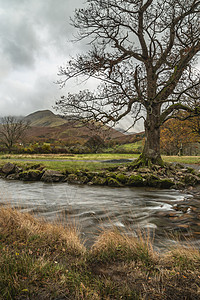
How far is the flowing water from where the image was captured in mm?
5817

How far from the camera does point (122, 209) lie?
811cm

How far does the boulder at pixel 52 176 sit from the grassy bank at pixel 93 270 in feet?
33.0

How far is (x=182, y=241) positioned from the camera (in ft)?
16.6

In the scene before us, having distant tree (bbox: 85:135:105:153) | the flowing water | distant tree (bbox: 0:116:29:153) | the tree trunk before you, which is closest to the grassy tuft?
the flowing water

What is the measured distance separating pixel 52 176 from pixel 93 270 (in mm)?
11828

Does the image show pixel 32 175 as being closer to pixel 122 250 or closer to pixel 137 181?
pixel 137 181

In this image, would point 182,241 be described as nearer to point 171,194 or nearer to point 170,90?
point 171,194

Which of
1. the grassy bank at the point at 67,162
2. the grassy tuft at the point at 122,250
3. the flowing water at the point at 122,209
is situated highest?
the grassy bank at the point at 67,162

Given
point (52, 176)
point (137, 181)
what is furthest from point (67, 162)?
point (137, 181)

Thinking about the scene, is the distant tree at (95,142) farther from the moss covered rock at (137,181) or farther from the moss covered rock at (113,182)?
the moss covered rock at (137,181)

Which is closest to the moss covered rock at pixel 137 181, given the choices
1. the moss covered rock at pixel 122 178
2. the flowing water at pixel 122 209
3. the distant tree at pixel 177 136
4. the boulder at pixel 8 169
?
the moss covered rock at pixel 122 178

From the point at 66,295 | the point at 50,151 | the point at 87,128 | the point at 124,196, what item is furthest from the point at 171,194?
the point at 50,151

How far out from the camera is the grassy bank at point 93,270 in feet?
8.96

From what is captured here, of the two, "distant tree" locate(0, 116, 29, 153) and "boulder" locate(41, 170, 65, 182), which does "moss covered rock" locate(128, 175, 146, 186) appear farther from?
"distant tree" locate(0, 116, 29, 153)
